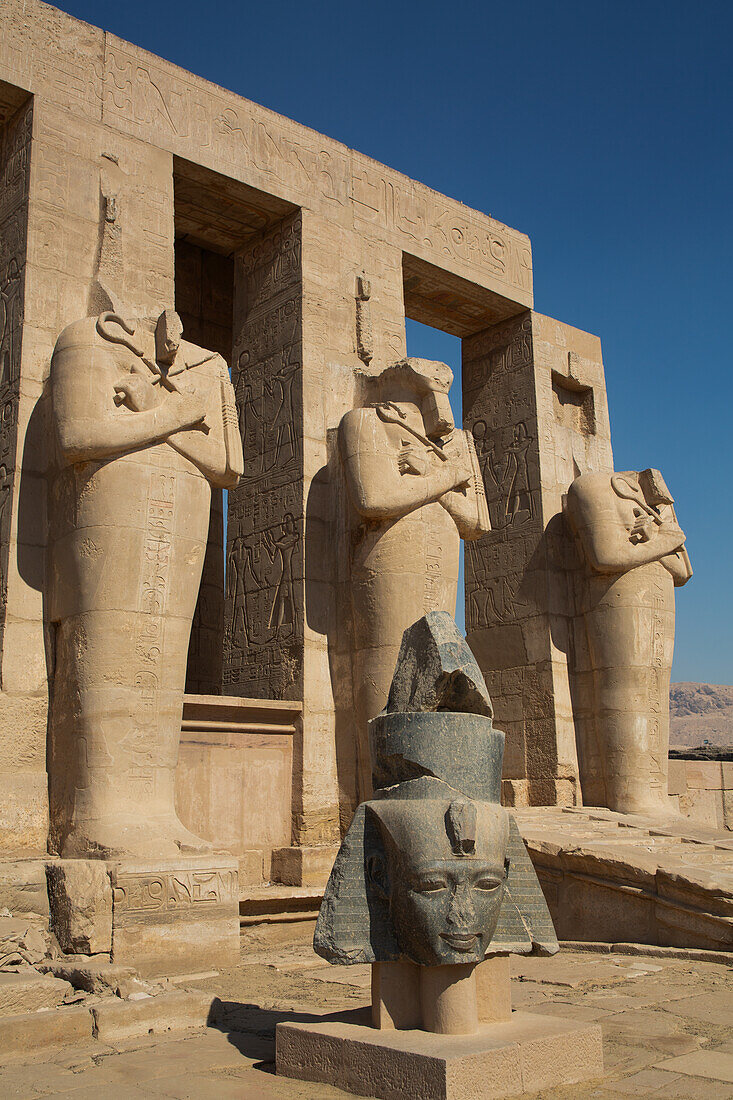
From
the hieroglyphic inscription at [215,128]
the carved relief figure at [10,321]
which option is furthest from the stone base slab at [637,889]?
the hieroglyphic inscription at [215,128]

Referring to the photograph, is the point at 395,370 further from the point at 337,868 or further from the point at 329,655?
the point at 337,868

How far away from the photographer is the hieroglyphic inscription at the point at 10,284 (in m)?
7.22

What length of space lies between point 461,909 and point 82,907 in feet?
8.62

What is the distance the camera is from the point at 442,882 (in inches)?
149

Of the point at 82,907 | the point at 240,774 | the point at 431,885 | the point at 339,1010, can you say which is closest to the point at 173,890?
the point at 82,907

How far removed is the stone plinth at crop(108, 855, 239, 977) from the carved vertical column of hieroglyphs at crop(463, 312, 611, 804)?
4631 millimetres

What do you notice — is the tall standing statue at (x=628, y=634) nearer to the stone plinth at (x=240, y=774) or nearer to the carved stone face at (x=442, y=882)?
the stone plinth at (x=240, y=774)

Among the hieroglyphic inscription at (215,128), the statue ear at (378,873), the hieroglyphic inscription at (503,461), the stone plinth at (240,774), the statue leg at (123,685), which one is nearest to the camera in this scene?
the statue ear at (378,873)

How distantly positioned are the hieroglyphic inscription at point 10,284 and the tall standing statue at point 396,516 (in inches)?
99.1

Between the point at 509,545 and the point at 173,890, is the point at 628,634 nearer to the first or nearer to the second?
the point at 509,545

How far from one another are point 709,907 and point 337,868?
3.03m

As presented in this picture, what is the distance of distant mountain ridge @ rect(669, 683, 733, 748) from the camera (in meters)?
74.3

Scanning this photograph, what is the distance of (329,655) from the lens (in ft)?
28.7

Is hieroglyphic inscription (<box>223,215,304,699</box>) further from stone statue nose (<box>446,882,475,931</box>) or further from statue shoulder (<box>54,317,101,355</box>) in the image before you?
stone statue nose (<box>446,882,475,931</box>)
